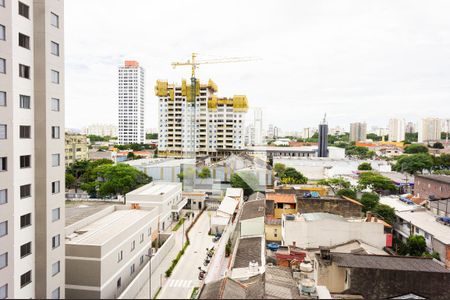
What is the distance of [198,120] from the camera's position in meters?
56.1

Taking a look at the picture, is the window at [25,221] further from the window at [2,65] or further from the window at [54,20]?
the window at [54,20]

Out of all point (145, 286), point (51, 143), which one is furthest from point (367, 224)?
point (51, 143)

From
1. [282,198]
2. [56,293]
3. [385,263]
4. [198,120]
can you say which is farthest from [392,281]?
[198,120]

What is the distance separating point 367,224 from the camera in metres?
14.1

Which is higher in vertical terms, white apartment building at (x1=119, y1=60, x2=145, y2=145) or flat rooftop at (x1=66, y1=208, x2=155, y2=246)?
white apartment building at (x1=119, y1=60, x2=145, y2=145)

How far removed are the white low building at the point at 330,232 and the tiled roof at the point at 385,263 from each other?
7.71ft

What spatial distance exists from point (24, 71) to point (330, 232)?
13.0 m

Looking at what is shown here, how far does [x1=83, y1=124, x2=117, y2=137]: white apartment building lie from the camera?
128250 mm

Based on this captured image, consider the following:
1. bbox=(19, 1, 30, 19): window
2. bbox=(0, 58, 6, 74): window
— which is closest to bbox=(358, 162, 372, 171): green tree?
bbox=(19, 1, 30, 19): window

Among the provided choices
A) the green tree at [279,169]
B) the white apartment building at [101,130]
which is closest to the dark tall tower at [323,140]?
the green tree at [279,169]

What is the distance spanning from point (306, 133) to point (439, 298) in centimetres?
14001

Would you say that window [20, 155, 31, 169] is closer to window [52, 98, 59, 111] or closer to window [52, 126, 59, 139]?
window [52, 126, 59, 139]

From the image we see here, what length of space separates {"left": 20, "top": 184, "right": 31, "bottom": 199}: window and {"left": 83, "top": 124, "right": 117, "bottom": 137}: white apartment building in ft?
409

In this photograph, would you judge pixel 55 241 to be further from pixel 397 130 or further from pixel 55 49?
pixel 397 130
